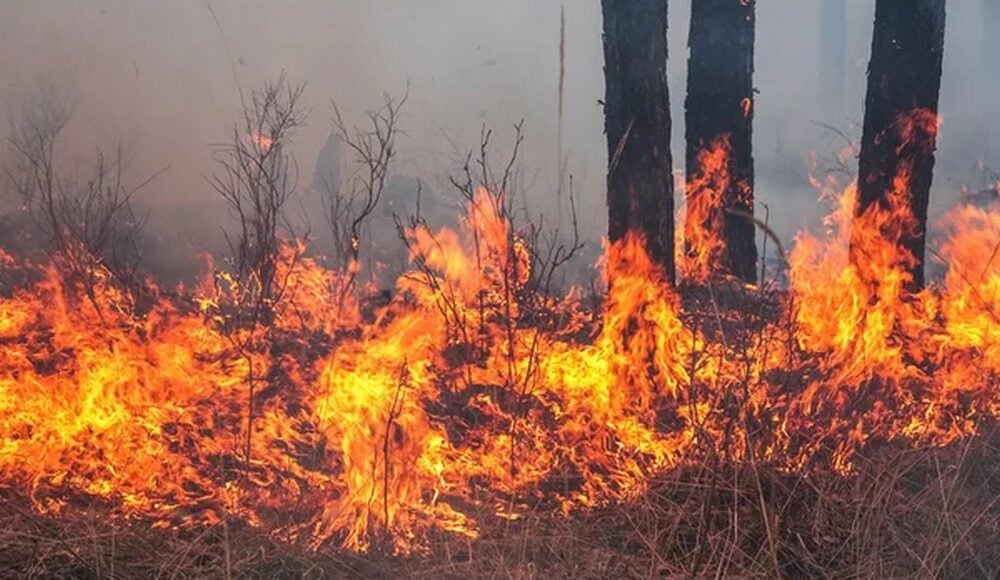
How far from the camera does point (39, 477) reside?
4.23 m

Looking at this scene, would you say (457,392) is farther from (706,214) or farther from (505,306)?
(706,214)

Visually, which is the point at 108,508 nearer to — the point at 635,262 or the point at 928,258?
the point at 635,262

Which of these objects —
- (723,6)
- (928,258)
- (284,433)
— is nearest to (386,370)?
(284,433)

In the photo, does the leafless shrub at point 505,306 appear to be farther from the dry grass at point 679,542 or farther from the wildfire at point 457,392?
the dry grass at point 679,542

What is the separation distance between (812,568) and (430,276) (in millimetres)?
3417

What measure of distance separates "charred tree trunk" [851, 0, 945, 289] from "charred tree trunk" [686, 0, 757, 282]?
1284mm

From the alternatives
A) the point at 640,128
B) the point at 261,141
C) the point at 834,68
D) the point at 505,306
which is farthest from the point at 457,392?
the point at 834,68

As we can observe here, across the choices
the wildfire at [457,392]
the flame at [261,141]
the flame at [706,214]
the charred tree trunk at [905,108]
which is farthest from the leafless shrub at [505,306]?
the charred tree trunk at [905,108]

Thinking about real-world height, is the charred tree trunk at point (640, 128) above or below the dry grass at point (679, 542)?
above

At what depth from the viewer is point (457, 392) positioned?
216 inches

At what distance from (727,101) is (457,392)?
12.7 feet

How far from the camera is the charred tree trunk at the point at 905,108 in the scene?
6320 mm

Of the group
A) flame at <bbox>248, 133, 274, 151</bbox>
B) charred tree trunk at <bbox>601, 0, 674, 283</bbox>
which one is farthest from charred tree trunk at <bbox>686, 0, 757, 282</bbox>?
flame at <bbox>248, 133, 274, 151</bbox>

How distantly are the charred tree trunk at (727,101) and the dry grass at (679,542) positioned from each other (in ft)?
13.3
